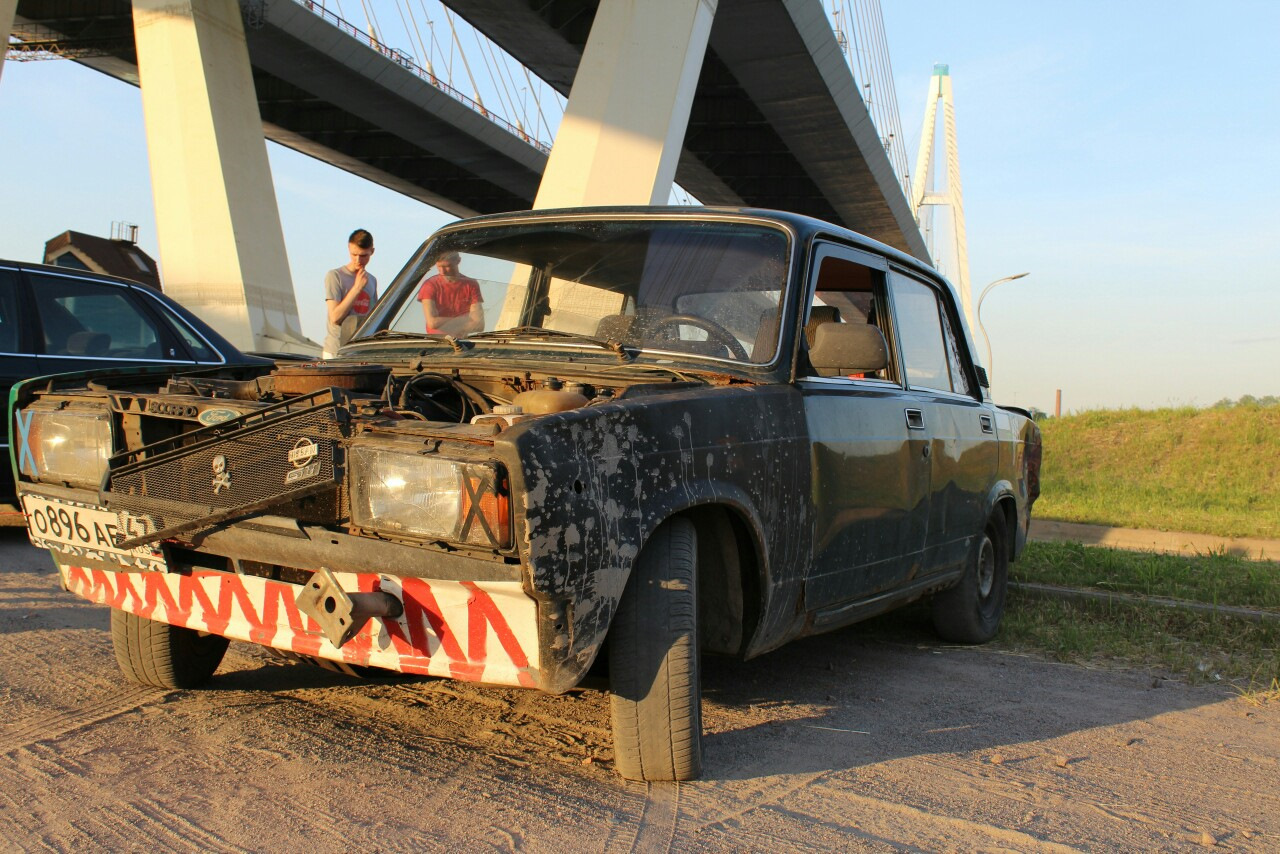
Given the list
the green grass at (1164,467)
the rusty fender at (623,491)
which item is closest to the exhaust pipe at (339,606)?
the rusty fender at (623,491)

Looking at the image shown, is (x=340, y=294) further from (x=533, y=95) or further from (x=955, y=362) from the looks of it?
(x=533, y=95)

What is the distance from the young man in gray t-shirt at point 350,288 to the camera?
22.1 feet

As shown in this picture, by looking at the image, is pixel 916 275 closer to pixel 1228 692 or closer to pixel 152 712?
pixel 1228 692

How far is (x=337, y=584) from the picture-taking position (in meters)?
2.58

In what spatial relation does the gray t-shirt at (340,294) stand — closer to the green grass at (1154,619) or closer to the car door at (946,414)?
the car door at (946,414)

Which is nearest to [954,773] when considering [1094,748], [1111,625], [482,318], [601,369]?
[1094,748]

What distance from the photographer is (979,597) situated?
5.21 metres

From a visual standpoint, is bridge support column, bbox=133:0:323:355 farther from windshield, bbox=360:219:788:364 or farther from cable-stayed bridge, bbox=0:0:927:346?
windshield, bbox=360:219:788:364

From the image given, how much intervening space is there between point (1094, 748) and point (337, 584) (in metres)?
2.51

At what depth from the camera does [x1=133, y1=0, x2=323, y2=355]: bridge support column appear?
17438 millimetres

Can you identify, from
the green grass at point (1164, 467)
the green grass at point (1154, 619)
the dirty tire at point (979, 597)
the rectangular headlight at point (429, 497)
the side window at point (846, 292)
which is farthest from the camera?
the green grass at point (1164, 467)

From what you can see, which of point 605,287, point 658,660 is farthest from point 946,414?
point 658,660

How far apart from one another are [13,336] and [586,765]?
16.5ft

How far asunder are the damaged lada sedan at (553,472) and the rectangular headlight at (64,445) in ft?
0.04
